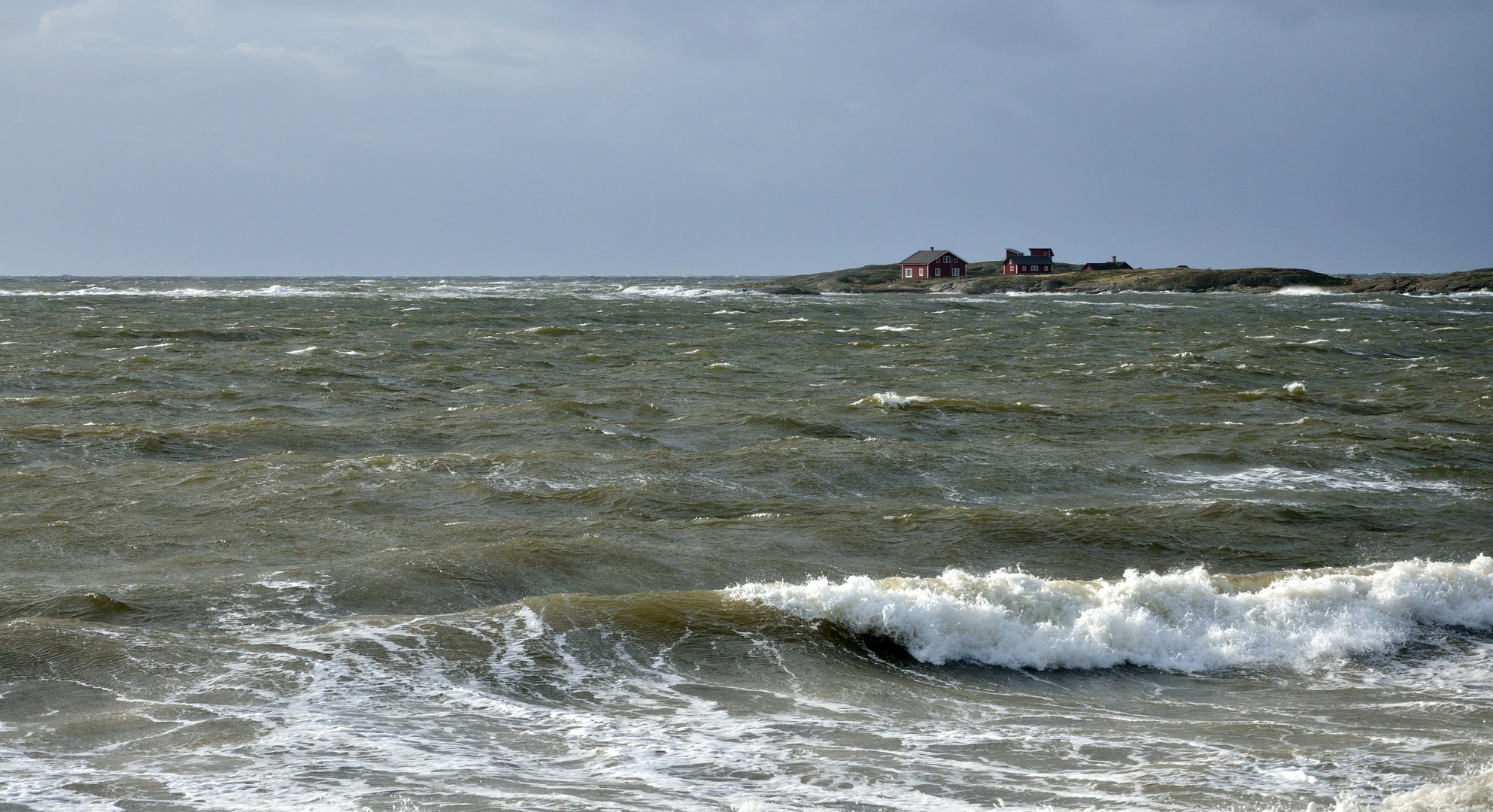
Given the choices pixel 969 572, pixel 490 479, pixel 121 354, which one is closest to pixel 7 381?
pixel 121 354

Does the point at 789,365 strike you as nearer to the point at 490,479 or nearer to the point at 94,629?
the point at 490,479

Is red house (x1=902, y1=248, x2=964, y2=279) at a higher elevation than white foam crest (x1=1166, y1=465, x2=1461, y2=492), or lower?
higher

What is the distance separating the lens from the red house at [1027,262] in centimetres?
12512

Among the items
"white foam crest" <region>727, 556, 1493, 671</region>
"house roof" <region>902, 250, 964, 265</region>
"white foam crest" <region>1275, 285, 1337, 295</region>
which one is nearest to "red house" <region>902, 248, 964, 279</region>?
"house roof" <region>902, 250, 964, 265</region>

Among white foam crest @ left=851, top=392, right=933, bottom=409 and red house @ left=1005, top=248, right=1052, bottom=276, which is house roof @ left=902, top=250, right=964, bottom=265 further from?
white foam crest @ left=851, top=392, right=933, bottom=409

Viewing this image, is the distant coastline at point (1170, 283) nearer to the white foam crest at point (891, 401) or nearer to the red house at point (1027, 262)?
the red house at point (1027, 262)

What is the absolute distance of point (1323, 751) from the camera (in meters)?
6.74

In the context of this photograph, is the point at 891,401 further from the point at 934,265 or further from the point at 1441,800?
the point at 934,265

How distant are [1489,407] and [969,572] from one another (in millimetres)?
15974

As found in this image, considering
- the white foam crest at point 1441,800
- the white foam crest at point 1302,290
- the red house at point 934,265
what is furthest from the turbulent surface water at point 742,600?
the red house at point 934,265

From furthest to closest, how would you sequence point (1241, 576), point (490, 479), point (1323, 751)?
point (490, 479), point (1241, 576), point (1323, 751)

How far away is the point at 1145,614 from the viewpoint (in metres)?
9.39

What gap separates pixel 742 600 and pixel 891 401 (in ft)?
42.8

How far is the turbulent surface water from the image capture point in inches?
253
